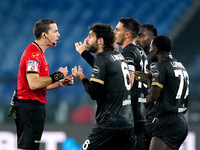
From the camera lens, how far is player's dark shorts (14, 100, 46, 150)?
493 centimetres

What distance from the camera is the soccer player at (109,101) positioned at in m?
4.34

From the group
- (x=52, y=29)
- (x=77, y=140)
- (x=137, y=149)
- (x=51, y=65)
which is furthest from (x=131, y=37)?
(x=51, y=65)

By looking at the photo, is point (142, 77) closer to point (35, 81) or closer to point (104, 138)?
point (104, 138)

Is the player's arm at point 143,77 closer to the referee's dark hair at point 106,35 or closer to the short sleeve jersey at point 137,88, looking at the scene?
the short sleeve jersey at point 137,88

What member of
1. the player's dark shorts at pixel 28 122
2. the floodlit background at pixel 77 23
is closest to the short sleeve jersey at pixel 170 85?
the player's dark shorts at pixel 28 122

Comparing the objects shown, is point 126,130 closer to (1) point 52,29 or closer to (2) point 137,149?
(2) point 137,149

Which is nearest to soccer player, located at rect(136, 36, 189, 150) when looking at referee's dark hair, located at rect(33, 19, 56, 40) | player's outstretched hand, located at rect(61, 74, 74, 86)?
player's outstretched hand, located at rect(61, 74, 74, 86)

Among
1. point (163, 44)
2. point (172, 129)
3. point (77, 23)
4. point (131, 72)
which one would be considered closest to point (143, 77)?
point (131, 72)

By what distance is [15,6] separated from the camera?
15859mm

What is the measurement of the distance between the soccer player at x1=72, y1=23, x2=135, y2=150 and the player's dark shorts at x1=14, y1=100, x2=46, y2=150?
0.81 meters

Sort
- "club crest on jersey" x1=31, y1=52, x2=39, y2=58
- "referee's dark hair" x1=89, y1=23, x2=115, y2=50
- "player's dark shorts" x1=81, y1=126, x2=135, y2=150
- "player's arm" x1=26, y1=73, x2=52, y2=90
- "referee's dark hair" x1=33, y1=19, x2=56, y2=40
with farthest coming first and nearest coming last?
"referee's dark hair" x1=33, y1=19, x2=56, y2=40, "club crest on jersey" x1=31, y1=52, x2=39, y2=58, "player's arm" x1=26, y1=73, x2=52, y2=90, "referee's dark hair" x1=89, y1=23, x2=115, y2=50, "player's dark shorts" x1=81, y1=126, x2=135, y2=150

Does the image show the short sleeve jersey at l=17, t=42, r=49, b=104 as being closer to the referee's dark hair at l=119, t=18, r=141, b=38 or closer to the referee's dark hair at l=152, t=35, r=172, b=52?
the referee's dark hair at l=119, t=18, r=141, b=38

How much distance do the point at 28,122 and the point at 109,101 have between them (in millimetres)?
1119

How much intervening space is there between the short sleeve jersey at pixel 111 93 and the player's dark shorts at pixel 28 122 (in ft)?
2.98
